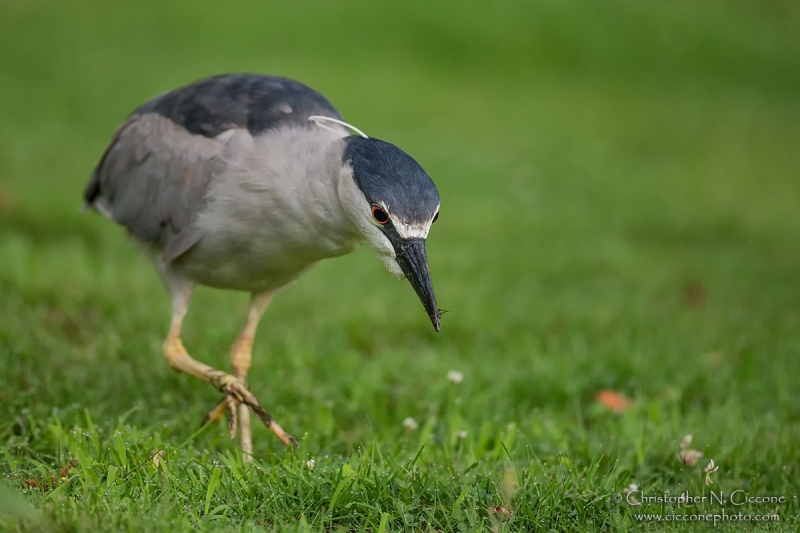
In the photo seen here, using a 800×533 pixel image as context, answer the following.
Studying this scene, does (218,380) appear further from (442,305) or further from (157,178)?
(442,305)

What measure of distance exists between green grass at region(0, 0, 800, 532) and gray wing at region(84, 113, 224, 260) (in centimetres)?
79

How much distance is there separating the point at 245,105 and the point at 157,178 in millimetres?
733

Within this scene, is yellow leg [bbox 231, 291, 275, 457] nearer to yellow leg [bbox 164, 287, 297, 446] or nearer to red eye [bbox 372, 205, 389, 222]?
yellow leg [bbox 164, 287, 297, 446]

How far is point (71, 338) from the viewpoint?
18.2 feet

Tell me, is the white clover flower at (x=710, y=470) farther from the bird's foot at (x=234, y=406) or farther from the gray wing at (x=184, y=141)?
the gray wing at (x=184, y=141)

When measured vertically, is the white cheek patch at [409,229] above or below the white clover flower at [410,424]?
above

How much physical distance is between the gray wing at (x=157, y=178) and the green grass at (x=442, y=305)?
0.79m

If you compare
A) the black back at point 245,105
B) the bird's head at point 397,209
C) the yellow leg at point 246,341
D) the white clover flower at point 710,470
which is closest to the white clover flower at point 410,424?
the yellow leg at point 246,341

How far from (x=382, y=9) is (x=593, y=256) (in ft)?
29.9

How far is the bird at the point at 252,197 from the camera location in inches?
152

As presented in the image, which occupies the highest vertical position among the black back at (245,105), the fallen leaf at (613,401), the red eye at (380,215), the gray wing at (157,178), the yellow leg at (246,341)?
the black back at (245,105)

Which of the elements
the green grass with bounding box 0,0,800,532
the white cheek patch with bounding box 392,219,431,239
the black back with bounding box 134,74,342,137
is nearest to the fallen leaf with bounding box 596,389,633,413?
the green grass with bounding box 0,0,800,532

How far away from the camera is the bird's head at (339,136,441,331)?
12.4 ft

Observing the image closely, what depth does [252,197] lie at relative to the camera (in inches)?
177
